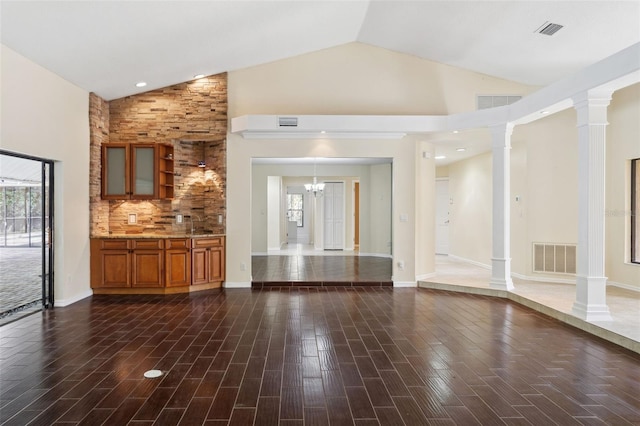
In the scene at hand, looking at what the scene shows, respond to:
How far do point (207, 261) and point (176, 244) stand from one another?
626 mm

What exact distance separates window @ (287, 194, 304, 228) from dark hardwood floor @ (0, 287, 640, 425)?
11.4 metres

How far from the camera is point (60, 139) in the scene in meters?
5.73

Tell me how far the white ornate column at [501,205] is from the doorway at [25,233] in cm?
675

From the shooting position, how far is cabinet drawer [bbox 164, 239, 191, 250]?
21.8 ft

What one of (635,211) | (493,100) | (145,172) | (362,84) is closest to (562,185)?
(635,211)

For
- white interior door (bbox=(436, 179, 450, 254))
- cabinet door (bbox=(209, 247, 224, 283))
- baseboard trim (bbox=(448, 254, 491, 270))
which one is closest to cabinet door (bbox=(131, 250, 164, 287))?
cabinet door (bbox=(209, 247, 224, 283))

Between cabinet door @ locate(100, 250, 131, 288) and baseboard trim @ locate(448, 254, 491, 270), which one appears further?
baseboard trim @ locate(448, 254, 491, 270)

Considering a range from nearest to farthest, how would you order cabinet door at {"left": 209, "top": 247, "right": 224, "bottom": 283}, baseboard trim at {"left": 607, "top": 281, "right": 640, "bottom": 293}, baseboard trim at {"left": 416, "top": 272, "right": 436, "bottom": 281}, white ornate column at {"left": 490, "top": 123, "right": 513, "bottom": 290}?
baseboard trim at {"left": 607, "top": 281, "right": 640, "bottom": 293} < white ornate column at {"left": 490, "top": 123, "right": 513, "bottom": 290} < cabinet door at {"left": 209, "top": 247, "right": 224, "bottom": 283} < baseboard trim at {"left": 416, "top": 272, "right": 436, "bottom": 281}

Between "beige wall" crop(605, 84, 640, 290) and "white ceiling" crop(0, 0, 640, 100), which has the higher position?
"white ceiling" crop(0, 0, 640, 100)

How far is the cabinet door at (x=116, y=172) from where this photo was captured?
22.7ft

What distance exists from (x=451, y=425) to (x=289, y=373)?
137cm

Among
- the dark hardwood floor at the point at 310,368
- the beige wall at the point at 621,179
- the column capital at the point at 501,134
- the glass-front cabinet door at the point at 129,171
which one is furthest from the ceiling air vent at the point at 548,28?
the glass-front cabinet door at the point at 129,171

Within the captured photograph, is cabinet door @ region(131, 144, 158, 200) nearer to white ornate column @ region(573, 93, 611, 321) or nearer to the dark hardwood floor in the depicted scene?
the dark hardwood floor

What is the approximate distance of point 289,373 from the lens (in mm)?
3408
